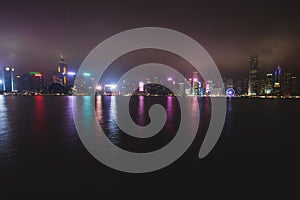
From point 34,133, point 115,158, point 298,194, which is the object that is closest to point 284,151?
point 298,194

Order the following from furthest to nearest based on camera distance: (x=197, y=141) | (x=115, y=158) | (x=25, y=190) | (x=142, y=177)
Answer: (x=197, y=141)
(x=115, y=158)
(x=142, y=177)
(x=25, y=190)

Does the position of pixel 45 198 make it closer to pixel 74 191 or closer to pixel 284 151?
pixel 74 191

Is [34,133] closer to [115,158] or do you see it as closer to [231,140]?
[115,158]

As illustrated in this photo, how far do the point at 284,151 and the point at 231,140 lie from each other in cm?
389

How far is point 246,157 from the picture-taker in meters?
12.3

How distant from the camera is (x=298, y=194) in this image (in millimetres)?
7820

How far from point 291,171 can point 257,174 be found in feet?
6.29

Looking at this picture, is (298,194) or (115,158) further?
(115,158)

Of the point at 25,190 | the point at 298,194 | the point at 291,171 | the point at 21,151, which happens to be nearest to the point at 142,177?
the point at 25,190

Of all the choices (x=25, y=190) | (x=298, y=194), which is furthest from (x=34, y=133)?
(x=298, y=194)

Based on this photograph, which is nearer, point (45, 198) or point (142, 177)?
point (45, 198)

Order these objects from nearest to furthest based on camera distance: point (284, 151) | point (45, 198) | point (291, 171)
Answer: point (45, 198), point (291, 171), point (284, 151)

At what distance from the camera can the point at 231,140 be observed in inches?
664

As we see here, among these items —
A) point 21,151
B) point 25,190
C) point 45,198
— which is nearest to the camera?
point 45,198
